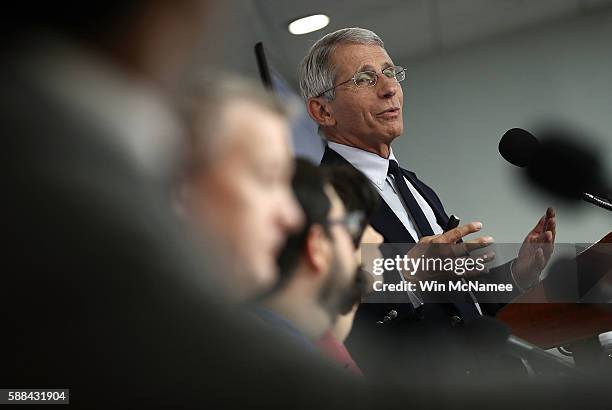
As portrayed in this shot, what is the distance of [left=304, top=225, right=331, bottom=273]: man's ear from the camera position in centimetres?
78

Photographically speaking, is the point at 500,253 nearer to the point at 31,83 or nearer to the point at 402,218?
the point at 402,218

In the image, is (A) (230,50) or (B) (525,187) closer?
(A) (230,50)

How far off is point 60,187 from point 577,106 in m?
0.61

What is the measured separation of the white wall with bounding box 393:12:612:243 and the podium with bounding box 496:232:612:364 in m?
0.03

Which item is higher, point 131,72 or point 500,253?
point 131,72

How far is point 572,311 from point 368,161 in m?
0.30

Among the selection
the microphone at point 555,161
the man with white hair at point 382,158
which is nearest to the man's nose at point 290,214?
the man with white hair at point 382,158

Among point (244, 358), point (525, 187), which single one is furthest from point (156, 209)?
point (525, 187)

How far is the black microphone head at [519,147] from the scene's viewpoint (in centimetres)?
97

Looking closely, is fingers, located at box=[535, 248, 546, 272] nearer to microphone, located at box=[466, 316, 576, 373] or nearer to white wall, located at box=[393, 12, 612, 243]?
white wall, located at box=[393, 12, 612, 243]

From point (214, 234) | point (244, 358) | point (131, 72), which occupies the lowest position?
point (244, 358)

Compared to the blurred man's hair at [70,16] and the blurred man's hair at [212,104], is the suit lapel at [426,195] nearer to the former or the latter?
the blurred man's hair at [212,104]

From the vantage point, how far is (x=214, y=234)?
29.2 inches

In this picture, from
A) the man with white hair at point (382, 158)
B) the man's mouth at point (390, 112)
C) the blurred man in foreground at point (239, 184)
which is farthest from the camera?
the man's mouth at point (390, 112)
